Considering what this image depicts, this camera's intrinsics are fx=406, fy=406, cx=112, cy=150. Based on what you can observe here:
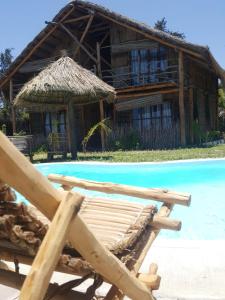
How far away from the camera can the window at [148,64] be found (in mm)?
16844

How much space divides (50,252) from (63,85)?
1122 centimetres

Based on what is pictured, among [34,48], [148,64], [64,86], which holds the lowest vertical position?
[64,86]

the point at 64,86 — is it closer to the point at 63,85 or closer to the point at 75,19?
the point at 63,85

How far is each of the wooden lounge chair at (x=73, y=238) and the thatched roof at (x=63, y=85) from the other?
32.8 ft

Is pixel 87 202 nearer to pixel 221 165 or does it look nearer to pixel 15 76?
pixel 221 165

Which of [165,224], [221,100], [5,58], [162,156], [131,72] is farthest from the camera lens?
[5,58]

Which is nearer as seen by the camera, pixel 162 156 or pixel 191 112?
pixel 162 156

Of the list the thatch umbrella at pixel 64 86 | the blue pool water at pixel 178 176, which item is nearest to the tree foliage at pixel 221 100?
the thatch umbrella at pixel 64 86

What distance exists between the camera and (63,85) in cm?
1211

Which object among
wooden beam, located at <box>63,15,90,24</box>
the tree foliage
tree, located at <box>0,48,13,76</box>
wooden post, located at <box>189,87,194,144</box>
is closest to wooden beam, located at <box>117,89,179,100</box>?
wooden post, located at <box>189,87,194,144</box>

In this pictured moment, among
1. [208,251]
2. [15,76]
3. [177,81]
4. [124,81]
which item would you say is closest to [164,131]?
[177,81]

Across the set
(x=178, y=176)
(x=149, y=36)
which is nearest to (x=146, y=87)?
(x=149, y=36)

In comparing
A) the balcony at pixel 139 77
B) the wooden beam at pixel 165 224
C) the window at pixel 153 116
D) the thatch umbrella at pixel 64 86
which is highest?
the balcony at pixel 139 77

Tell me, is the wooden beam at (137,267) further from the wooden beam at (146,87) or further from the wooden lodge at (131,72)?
the wooden beam at (146,87)
